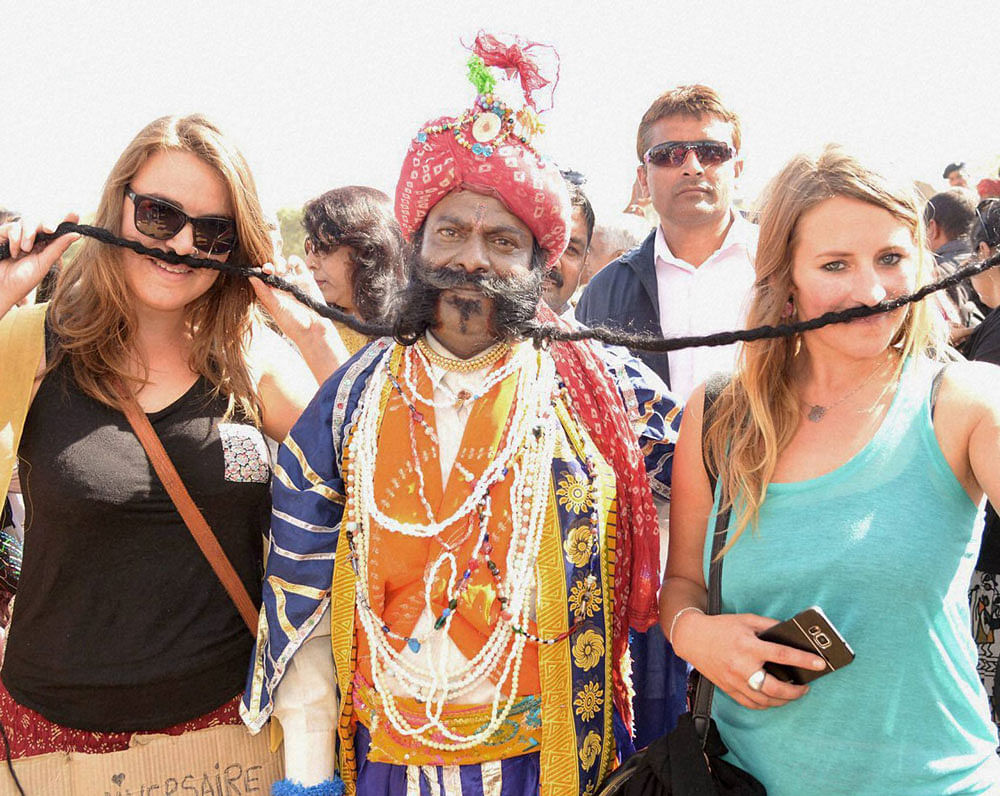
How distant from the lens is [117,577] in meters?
2.42

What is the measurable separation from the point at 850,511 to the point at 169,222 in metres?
1.87

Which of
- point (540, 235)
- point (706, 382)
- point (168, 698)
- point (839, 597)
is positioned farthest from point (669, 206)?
point (168, 698)

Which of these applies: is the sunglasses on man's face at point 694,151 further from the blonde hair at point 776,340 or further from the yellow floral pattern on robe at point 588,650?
the yellow floral pattern on robe at point 588,650

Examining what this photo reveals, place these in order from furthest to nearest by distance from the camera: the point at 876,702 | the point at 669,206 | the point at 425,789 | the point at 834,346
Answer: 1. the point at 669,206
2. the point at 425,789
3. the point at 834,346
4. the point at 876,702

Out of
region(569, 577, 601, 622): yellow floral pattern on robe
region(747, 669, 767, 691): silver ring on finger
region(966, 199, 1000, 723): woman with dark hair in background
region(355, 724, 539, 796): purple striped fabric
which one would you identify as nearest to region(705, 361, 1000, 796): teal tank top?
region(747, 669, 767, 691): silver ring on finger

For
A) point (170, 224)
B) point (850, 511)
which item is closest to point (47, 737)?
point (170, 224)

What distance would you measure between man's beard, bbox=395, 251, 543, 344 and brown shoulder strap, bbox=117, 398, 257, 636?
27.3 inches

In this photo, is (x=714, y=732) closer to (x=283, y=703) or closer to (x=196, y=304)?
(x=283, y=703)

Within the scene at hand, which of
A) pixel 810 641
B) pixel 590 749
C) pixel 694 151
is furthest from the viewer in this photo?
pixel 694 151

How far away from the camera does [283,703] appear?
2.43 metres

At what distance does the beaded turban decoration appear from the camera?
2502 millimetres

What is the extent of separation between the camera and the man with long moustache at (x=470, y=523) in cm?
227

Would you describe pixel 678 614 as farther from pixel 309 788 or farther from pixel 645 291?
pixel 645 291

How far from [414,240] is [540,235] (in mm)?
364
